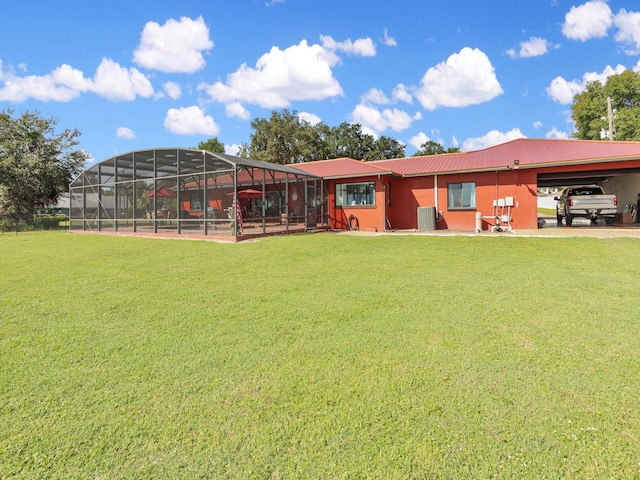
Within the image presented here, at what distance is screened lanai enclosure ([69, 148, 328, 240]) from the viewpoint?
524 inches

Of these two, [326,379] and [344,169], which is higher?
[344,169]

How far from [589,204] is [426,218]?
20.8 ft

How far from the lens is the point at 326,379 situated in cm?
265

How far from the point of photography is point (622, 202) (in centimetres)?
1772

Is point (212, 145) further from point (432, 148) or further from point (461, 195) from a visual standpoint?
point (461, 195)

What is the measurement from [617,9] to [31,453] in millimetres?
22850

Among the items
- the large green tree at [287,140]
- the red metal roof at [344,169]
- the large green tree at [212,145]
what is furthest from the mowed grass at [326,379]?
the large green tree at [212,145]

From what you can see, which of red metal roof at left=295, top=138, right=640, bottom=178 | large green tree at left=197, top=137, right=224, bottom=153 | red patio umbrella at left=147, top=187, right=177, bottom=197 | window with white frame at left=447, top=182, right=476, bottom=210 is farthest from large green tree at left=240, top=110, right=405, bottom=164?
window with white frame at left=447, top=182, right=476, bottom=210

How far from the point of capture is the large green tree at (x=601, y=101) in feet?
125

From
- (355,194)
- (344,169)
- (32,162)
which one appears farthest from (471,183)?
(32,162)

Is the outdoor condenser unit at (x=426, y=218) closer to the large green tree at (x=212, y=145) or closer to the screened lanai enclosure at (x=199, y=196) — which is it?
the screened lanai enclosure at (x=199, y=196)

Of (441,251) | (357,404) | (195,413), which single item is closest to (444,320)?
(357,404)

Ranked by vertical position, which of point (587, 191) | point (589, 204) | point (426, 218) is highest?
point (587, 191)

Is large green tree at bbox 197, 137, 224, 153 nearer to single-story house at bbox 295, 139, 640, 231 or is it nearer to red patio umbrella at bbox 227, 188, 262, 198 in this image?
single-story house at bbox 295, 139, 640, 231
